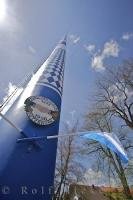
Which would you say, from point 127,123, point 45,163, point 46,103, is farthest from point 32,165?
point 127,123

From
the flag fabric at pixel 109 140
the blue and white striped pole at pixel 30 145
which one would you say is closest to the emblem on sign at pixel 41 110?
the blue and white striped pole at pixel 30 145

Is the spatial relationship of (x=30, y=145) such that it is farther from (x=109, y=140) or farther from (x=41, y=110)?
(x=109, y=140)

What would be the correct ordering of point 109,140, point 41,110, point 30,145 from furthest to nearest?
point 41,110
point 30,145
point 109,140

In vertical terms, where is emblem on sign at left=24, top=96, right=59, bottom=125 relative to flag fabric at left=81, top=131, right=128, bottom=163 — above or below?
above

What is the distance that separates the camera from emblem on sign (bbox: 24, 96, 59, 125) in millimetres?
5660

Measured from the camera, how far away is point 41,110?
581 centimetres

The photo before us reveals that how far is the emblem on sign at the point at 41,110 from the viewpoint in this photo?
18.6ft

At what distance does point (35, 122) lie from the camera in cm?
556

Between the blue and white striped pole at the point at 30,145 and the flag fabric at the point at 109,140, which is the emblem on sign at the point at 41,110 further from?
the flag fabric at the point at 109,140

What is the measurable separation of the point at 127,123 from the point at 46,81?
12.3 m

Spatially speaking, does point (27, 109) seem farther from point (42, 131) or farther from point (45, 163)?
point (45, 163)

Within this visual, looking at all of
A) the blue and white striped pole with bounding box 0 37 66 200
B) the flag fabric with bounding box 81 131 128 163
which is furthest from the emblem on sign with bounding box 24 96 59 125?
the flag fabric with bounding box 81 131 128 163

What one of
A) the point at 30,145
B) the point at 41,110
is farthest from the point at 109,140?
the point at 41,110

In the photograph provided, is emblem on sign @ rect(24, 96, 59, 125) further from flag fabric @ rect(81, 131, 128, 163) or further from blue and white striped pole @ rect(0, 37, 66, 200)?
flag fabric @ rect(81, 131, 128, 163)
